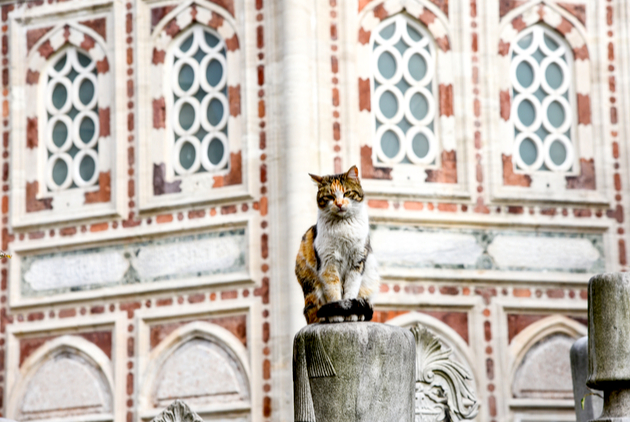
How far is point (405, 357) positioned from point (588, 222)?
9.61m

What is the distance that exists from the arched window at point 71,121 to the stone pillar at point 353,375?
10087mm

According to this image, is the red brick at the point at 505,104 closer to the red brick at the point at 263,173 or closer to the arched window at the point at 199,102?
the red brick at the point at 263,173

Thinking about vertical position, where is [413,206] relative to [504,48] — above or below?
below

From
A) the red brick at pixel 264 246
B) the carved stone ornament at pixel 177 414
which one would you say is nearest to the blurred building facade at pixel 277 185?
the red brick at pixel 264 246

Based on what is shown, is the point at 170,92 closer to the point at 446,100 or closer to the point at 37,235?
the point at 37,235

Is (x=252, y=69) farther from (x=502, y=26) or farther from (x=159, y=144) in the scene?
(x=502, y=26)

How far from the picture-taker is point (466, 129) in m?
16.9

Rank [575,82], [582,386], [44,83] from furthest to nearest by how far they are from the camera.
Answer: [44,83]
[575,82]
[582,386]

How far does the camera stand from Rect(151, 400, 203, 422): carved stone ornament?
10328mm

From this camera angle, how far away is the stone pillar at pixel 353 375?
7723 mm

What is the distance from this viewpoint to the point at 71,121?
698 inches

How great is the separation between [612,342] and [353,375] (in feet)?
6.10

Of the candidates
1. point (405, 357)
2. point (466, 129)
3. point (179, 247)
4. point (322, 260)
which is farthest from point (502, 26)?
point (405, 357)

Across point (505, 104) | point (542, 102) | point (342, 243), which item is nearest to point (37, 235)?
point (505, 104)
